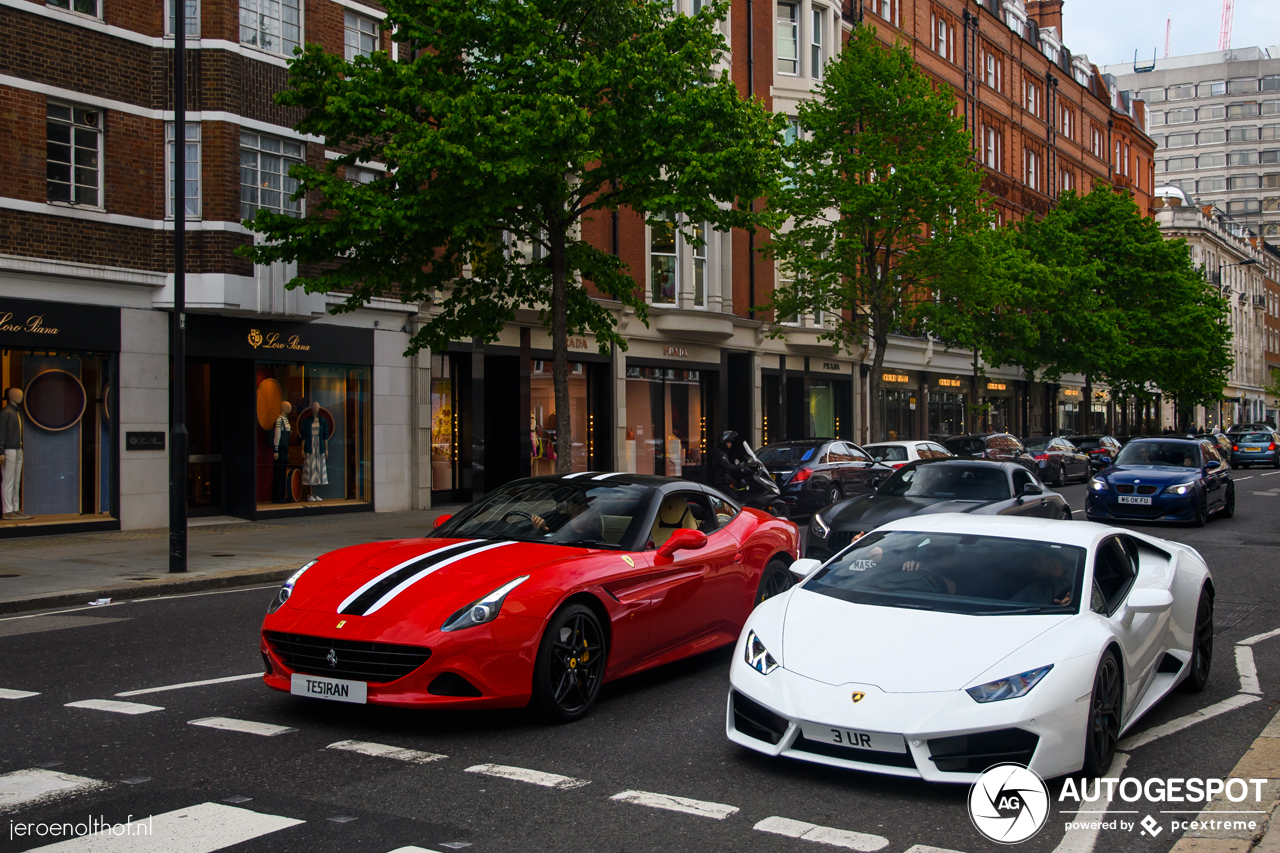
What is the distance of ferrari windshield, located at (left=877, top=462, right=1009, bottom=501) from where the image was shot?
1298cm

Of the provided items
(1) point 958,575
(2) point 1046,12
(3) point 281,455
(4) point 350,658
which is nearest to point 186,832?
(4) point 350,658

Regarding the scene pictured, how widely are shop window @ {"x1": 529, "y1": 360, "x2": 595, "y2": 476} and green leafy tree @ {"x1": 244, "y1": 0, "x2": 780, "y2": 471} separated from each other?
8.31m

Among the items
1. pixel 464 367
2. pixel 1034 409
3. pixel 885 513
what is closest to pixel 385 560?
pixel 885 513

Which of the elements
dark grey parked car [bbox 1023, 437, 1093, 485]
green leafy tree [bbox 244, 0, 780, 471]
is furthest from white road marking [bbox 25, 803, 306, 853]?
dark grey parked car [bbox 1023, 437, 1093, 485]

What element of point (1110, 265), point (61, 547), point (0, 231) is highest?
point (1110, 265)

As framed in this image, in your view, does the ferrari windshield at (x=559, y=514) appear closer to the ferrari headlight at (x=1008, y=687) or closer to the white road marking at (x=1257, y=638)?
the ferrari headlight at (x=1008, y=687)

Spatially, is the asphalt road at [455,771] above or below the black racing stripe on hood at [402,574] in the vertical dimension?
below

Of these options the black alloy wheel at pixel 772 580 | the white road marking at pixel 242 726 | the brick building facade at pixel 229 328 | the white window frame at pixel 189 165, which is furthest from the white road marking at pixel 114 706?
the white window frame at pixel 189 165

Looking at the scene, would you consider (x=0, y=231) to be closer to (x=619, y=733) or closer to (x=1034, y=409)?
(x=619, y=733)

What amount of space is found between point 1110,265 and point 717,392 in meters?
27.6

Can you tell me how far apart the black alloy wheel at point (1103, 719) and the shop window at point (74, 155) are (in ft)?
57.7

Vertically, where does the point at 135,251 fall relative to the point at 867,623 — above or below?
above

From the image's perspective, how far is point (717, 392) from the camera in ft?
111

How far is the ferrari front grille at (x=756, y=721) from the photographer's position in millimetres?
5164
